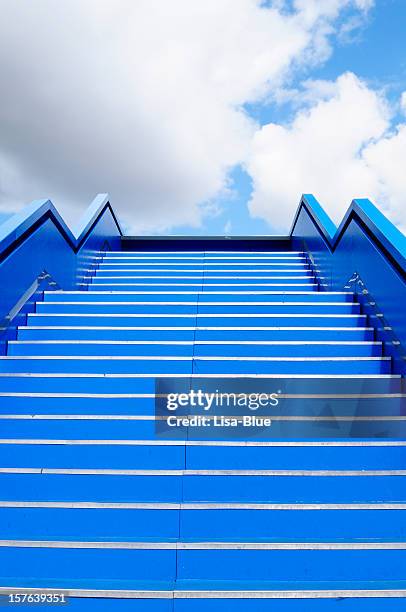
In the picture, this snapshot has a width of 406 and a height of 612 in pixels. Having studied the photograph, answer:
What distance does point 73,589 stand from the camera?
1594 millimetres

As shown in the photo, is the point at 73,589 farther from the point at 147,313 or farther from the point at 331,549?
the point at 147,313

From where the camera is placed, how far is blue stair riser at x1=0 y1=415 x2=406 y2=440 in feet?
7.31

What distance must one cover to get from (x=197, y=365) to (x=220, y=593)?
4.35 ft

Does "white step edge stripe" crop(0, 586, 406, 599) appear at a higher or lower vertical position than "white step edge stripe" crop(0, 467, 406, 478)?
lower

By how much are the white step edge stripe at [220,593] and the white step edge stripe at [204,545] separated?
16 cm

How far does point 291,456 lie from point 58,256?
2.90 metres

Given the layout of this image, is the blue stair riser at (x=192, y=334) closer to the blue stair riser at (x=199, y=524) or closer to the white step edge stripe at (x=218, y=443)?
the white step edge stripe at (x=218, y=443)

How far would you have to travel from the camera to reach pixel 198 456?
2104 millimetres

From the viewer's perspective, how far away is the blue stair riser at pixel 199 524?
70.6 inches

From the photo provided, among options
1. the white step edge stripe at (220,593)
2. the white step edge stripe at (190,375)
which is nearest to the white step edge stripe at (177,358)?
the white step edge stripe at (190,375)

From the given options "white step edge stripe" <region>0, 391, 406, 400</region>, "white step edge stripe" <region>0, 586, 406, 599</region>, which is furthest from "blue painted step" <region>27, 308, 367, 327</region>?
"white step edge stripe" <region>0, 586, 406, 599</region>

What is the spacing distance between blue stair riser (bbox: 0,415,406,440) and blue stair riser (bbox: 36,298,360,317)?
1.26m

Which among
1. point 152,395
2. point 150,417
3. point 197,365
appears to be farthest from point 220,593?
point 197,365

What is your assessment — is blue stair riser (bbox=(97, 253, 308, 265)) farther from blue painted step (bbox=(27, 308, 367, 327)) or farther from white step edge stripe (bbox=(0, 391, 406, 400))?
white step edge stripe (bbox=(0, 391, 406, 400))
